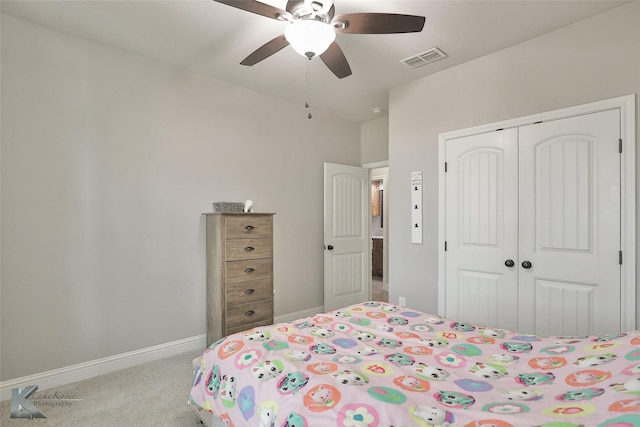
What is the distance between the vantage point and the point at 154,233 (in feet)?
9.73

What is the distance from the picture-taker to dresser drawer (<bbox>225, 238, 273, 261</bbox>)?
3012 millimetres

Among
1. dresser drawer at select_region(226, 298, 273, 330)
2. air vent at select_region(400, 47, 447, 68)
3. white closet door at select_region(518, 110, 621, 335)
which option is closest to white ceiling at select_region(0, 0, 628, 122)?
air vent at select_region(400, 47, 447, 68)

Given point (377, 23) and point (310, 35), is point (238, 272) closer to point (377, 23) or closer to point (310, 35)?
point (310, 35)

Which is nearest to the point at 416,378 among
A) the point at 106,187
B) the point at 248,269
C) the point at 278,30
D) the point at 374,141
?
the point at 248,269

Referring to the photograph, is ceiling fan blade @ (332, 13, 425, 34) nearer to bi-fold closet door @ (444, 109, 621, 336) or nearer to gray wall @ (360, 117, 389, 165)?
bi-fold closet door @ (444, 109, 621, 336)

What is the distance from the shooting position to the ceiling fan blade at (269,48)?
6.66 ft

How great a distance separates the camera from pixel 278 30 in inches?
97.0

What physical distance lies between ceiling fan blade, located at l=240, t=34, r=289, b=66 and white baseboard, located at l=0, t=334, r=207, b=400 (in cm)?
258

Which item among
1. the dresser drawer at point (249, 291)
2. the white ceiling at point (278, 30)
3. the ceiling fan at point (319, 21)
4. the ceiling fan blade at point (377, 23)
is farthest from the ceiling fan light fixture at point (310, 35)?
the dresser drawer at point (249, 291)

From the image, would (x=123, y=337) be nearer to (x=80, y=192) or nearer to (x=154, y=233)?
(x=154, y=233)

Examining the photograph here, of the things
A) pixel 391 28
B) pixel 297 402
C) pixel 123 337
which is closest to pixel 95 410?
pixel 123 337

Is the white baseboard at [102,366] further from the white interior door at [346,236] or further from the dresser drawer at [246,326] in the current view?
the white interior door at [346,236]

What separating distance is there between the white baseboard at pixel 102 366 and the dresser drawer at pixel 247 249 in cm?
94

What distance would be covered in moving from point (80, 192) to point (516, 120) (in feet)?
11.7
